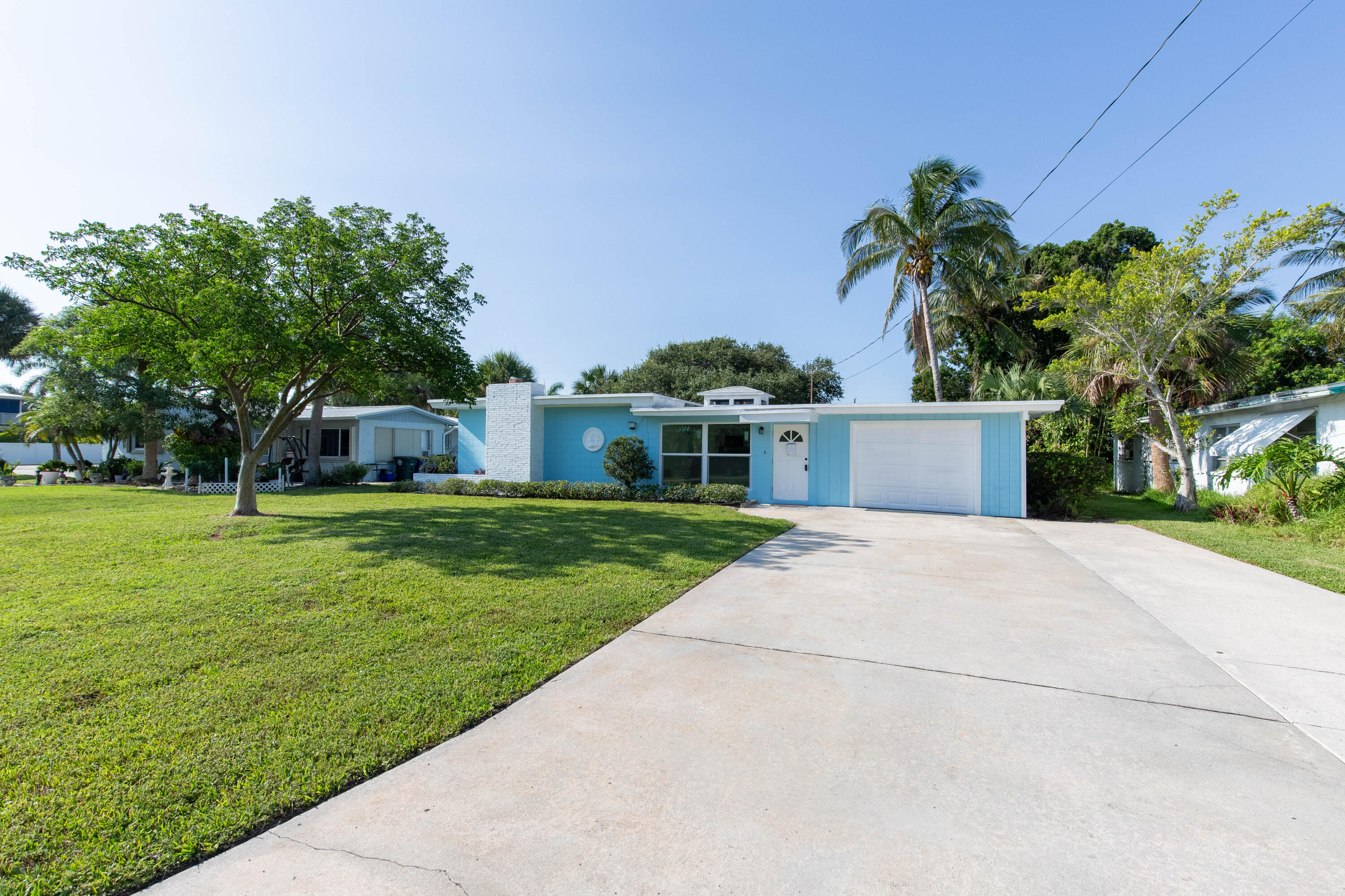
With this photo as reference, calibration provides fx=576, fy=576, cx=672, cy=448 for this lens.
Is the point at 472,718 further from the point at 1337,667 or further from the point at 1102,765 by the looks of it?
the point at 1337,667

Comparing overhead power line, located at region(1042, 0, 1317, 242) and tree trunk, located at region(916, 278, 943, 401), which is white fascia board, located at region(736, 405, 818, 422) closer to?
tree trunk, located at region(916, 278, 943, 401)

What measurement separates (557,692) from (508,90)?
1053 centimetres

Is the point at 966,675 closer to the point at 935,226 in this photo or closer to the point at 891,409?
the point at 891,409

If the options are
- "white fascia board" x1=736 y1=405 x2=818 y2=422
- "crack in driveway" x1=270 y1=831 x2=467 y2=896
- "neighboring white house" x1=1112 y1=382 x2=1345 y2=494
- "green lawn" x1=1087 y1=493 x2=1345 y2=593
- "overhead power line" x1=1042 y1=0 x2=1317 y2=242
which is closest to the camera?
"crack in driveway" x1=270 y1=831 x2=467 y2=896

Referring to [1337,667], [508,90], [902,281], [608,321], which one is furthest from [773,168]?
[1337,667]

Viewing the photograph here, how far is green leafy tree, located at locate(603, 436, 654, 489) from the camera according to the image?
14203 millimetres

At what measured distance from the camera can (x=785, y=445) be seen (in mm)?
13570

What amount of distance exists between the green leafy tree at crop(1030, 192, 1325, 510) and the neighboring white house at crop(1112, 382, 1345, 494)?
1.72 metres

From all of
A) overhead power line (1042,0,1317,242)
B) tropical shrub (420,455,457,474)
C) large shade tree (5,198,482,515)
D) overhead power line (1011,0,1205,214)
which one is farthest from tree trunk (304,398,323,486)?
overhead power line (1042,0,1317,242)

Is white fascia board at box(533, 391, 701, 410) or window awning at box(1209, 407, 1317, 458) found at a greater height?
white fascia board at box(533, 391, 701, 410)

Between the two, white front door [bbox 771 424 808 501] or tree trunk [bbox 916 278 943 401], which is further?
tree trunk [bbox 916 278 943 401]

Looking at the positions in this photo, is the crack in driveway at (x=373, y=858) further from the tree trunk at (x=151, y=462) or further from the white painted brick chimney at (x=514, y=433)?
the tree trunk at (x=151, y=462)

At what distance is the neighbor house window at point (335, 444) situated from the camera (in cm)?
2148

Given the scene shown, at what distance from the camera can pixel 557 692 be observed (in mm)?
3330
